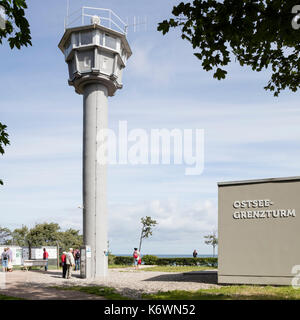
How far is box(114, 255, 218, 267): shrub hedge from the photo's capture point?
38906 millimetres

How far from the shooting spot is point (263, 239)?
1792 cm

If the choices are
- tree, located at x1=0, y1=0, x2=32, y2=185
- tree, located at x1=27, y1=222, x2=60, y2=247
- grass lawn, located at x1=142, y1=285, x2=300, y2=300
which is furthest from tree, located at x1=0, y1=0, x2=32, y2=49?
tree, located at x1=27, y1=222, x2=60, y2=247

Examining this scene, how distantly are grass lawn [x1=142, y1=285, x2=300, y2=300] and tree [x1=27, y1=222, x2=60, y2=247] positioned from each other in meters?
34.3

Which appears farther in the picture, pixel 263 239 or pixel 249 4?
pixel 263 239

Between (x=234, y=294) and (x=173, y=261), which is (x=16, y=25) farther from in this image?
(x=173, y=261)

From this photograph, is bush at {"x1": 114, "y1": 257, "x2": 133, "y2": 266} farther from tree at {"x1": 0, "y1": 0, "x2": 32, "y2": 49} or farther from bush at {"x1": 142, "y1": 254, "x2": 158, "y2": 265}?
tree at {"x1": 0, "y1": 0, "x2": 32, "y2": 49}

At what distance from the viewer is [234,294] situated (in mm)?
14531

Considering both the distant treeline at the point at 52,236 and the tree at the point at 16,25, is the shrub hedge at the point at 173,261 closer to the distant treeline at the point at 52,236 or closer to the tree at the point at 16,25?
the distant treeline at the point at 52,236

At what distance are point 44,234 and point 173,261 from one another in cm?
1652

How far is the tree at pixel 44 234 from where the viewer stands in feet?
154

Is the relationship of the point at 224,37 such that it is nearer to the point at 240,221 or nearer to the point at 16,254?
the point at 240,221

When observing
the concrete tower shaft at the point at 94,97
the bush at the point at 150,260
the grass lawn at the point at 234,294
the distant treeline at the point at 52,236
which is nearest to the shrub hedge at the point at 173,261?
the bush at the point at 150,260
